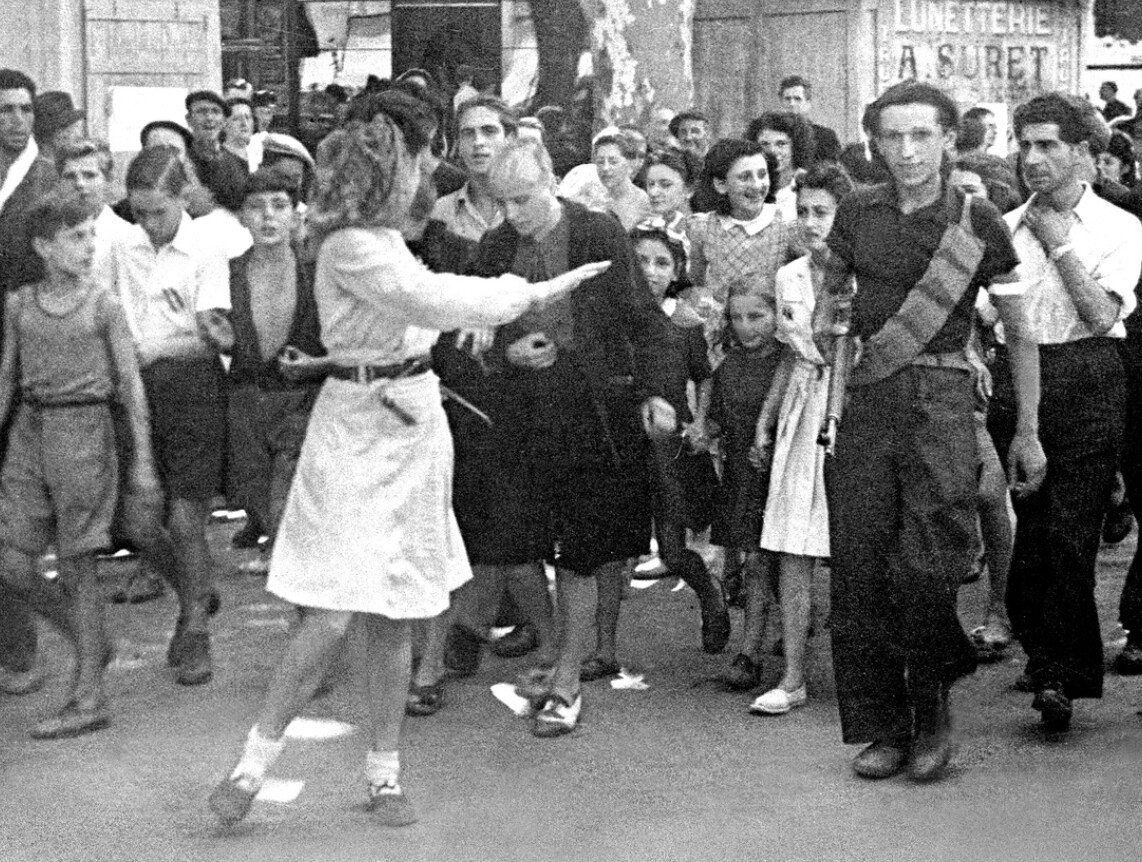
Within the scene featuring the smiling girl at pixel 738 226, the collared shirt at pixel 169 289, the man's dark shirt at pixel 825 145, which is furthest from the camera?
the man's dark shirt at pixel 825 145

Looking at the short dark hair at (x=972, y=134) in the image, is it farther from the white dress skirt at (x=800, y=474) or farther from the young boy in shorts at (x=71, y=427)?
the young boy in shorts at (x=71, y=427)

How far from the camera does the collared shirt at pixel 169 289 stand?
847cm

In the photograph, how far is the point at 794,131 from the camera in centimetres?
1131

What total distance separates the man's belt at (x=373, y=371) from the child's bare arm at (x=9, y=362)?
154 cm

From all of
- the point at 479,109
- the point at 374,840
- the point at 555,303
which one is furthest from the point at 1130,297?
the point at 374,840

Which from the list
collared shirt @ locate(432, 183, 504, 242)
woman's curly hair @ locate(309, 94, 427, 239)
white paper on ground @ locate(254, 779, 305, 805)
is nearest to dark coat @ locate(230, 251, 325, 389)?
collared shirt @ locate(432, 183, 504, 242)

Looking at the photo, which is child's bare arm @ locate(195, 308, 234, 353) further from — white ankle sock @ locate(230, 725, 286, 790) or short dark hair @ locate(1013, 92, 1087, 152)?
short dark hair @ locate(1013, 92, 1087, 152)

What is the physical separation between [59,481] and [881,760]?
2715 millimetres

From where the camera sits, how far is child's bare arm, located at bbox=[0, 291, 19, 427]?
773 cm

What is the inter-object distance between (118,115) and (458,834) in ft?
37.0

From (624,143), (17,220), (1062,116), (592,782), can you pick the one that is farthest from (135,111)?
(592,782)

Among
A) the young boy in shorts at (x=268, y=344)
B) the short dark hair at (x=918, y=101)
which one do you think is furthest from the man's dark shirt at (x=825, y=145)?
the short dark hair at (x=918, y=101)

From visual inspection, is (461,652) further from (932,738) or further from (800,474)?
(932,738)

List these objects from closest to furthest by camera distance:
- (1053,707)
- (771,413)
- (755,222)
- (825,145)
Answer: (1053,707) < (771,413) < (755,222) < (825,145)
